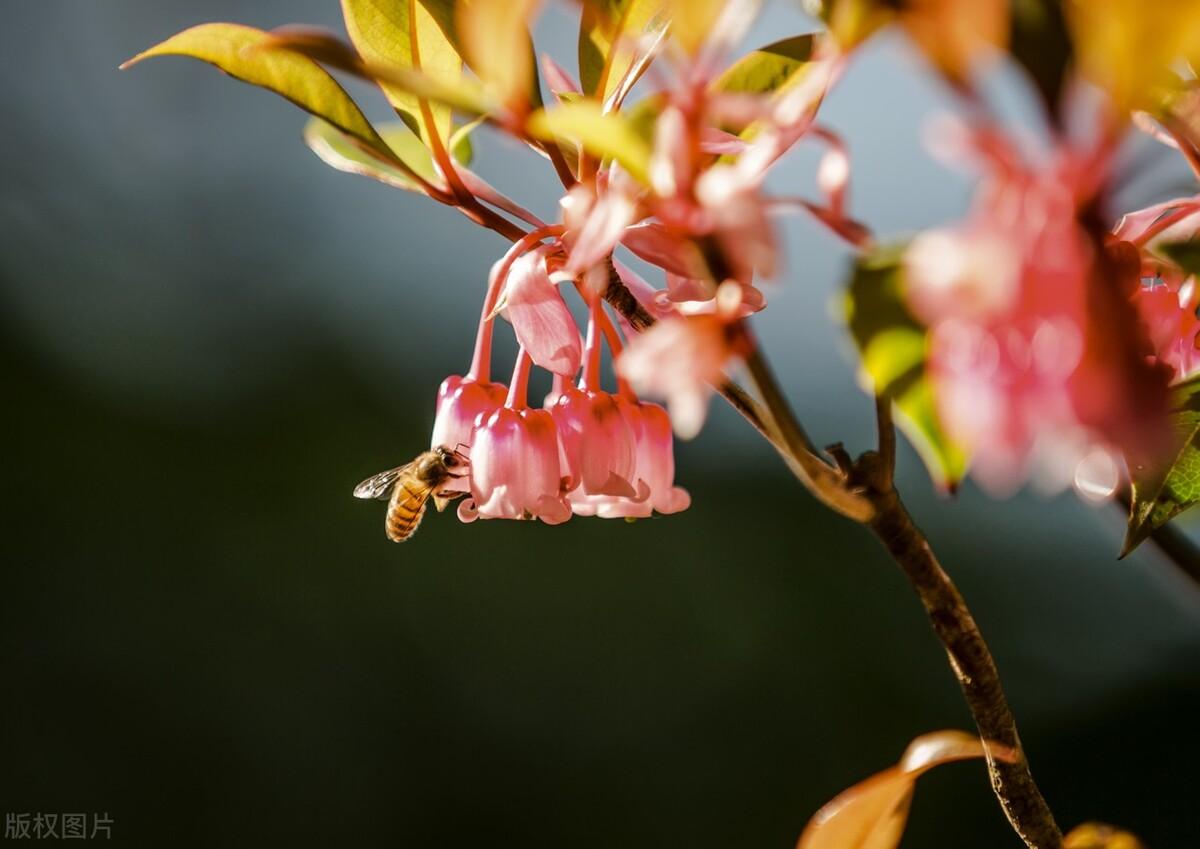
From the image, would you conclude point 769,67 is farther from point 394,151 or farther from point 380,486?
point 380,486

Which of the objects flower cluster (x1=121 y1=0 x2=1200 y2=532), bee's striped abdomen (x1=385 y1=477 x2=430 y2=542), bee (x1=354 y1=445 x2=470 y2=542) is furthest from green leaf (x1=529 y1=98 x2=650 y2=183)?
bee's striped abdomen (x1=385 y1=477 x2=430 y2=542)

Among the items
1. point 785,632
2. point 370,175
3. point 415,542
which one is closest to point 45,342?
point 415,542

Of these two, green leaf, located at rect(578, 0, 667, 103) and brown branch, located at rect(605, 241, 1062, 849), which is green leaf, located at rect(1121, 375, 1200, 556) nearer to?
brown branch, located at rect(605, 241, 1062, 849)

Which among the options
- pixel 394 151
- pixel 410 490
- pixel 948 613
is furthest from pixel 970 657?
pixel 410 490

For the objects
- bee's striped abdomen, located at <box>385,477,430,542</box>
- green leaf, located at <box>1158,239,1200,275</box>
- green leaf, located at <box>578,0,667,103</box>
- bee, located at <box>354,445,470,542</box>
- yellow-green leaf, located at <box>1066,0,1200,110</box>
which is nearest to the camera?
yellow-green leaf, located at <box>1066,0,1200,110</box>

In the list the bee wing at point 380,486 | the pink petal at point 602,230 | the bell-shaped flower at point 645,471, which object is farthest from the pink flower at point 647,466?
the bee wing at point 380,486

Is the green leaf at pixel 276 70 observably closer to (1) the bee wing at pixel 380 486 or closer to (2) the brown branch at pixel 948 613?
(2) the brown branch at pixel 948 613

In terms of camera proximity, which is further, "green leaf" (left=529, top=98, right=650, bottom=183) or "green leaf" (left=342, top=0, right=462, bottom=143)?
"green leaf" (left=342, top=0, right=462, bottom=143)

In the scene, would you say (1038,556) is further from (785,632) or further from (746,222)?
(746,222)
